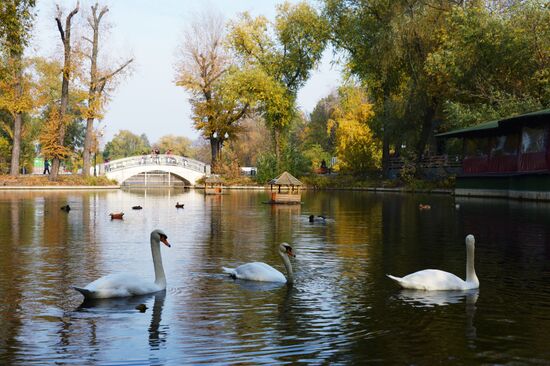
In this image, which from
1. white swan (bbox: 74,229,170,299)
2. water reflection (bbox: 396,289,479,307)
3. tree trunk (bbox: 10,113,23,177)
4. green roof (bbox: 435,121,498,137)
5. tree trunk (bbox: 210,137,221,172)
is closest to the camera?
white swan (bbox: 74,229,170,299)

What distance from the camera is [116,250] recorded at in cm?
1741

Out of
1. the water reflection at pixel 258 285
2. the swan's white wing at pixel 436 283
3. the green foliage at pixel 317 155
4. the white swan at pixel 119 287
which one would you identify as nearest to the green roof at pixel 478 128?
the swan's white wing at pixel 436 283

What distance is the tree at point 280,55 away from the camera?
73438 millimetres

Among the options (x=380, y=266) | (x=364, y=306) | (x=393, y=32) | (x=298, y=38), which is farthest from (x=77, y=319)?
(x=298, y=38)

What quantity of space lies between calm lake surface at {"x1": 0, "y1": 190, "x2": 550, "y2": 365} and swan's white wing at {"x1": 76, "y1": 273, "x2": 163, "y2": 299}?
166 mm

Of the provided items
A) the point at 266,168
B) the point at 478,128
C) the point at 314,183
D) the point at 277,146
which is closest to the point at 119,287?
the point at 478,128

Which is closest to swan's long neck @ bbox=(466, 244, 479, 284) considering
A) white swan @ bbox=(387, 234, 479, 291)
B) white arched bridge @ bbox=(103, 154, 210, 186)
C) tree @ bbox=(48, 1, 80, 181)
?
white swan @ bbox=(387, 234, 479, 291)

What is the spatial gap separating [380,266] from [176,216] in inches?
654

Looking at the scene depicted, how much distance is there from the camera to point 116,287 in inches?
429

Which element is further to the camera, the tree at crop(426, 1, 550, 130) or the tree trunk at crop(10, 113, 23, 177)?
the tree trunk at crop(10, 113, 23, 177)

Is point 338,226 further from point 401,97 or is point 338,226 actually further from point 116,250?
point 401,97

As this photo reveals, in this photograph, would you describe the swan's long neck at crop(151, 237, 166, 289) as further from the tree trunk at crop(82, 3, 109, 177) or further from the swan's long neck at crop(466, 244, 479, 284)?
the tree trunk at crop(82, 3, 109, 177)

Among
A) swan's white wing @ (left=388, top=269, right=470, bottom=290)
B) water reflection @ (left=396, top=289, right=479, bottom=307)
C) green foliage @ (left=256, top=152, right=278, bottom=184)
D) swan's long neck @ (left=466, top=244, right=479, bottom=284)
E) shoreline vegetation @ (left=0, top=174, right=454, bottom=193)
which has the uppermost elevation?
green foliage @ (left=256, top=152, right=278, bottom=184)

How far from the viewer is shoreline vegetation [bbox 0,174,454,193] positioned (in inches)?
2281
